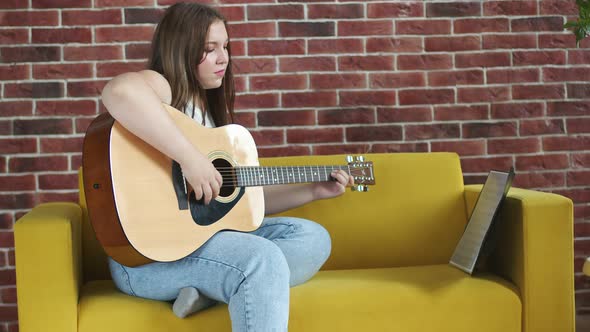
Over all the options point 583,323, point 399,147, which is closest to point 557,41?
point 399,147

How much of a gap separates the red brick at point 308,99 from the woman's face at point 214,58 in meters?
0.85

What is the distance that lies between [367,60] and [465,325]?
4.09 ft

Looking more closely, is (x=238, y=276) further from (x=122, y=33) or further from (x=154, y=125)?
(x=122, y=33)

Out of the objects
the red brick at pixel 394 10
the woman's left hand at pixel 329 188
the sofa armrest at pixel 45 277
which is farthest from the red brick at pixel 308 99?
the sofa armrest at pixel 45 277

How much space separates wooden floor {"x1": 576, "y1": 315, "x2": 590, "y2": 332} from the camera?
2.89 metres

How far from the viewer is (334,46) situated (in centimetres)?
291

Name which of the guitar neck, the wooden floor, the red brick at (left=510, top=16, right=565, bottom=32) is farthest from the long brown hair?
the wooden floor

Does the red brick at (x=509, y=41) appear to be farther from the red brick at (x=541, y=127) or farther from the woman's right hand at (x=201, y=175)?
the woman's right hand at (x=201, y=175)

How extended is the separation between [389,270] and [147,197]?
0.81 m

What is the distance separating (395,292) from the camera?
2.00 meters

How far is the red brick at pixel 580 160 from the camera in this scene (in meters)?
3.02

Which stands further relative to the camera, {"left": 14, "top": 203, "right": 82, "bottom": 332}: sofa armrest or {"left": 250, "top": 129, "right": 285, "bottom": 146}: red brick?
{"left": 250, "top": 129, "right": 285, "bottom": 146}: red brick

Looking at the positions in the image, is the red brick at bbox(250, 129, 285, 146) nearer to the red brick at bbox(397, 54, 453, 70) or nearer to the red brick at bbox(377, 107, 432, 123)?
the red brick at bbox(377, 107, 432, 123)

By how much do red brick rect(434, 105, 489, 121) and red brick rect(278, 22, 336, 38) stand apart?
0.52m
